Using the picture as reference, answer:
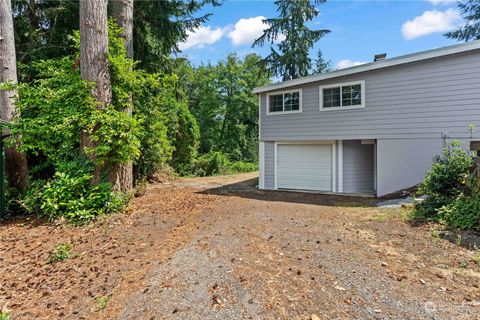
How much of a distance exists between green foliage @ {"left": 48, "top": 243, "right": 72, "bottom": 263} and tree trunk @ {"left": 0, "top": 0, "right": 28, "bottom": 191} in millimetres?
3143

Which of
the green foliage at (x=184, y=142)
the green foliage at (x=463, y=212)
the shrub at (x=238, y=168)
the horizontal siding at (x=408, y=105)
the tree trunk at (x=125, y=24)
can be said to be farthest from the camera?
the shrub at (x=238, y=168)

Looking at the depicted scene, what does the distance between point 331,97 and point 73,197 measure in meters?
8.31

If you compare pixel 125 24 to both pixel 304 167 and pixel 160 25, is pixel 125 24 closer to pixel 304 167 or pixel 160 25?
pixel 160 25

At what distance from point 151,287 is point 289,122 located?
29.3 ft

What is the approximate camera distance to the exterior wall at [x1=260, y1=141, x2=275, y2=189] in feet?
37.7

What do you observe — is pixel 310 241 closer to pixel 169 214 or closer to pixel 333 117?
pixel 169 214

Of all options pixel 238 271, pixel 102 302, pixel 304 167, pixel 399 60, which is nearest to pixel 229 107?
pixel 304 167

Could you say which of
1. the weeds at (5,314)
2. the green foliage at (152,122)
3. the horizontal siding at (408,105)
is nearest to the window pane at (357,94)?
the horizontal siding at (408,105)

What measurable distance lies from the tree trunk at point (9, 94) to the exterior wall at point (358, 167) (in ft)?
30.6

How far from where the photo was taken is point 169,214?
5.56 meters

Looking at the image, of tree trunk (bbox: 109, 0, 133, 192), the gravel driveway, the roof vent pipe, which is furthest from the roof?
the gravel driveway

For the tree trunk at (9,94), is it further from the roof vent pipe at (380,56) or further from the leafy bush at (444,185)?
the roof vent pipe at (380,56)

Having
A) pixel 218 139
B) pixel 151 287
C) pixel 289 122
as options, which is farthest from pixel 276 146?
pixel 218 139

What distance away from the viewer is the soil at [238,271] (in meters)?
2.54
